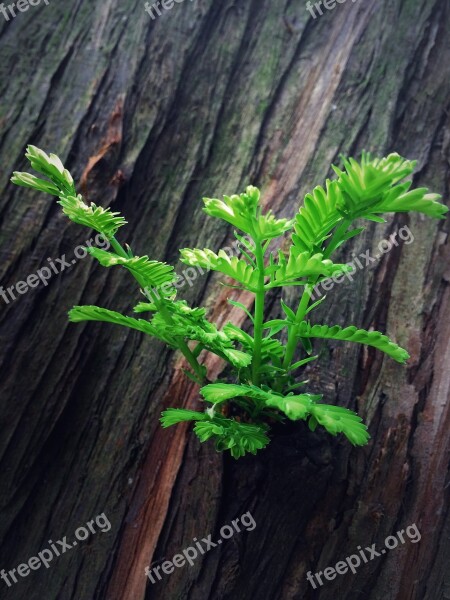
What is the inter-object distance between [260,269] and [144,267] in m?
0.28

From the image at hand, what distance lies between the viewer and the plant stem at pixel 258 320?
1.27 m

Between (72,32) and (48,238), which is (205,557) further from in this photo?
(72,32)

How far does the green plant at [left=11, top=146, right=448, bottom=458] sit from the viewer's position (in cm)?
117

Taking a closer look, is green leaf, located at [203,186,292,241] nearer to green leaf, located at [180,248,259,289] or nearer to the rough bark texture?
green leaf, located at [180,248,259,289]

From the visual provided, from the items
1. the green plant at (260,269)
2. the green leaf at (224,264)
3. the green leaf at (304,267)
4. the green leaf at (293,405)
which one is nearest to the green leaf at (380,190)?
the green plant at (260,269)

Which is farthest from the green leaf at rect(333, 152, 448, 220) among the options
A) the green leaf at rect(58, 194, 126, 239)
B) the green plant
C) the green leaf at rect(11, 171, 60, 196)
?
the green leaf at rect(11, 171, 60, 196)

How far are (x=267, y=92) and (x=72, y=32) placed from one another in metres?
0.84

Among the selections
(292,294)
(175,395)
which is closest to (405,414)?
(292,294)

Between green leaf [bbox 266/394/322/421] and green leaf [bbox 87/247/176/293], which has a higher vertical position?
green leaf [bbox 87/247/176/293]

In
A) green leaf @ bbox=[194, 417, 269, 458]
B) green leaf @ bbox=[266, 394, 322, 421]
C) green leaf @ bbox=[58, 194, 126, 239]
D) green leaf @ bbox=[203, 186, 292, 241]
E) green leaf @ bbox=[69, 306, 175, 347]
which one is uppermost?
green leaf @ bbox=[203, 186, 292, 241]

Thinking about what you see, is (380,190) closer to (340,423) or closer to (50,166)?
(340,423)

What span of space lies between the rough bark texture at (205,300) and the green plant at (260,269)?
0.31 meters

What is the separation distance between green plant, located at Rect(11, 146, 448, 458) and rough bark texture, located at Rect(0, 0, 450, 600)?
1.01ft

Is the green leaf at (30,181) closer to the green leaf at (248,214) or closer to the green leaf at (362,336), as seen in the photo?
the green leaf at (248,214)
